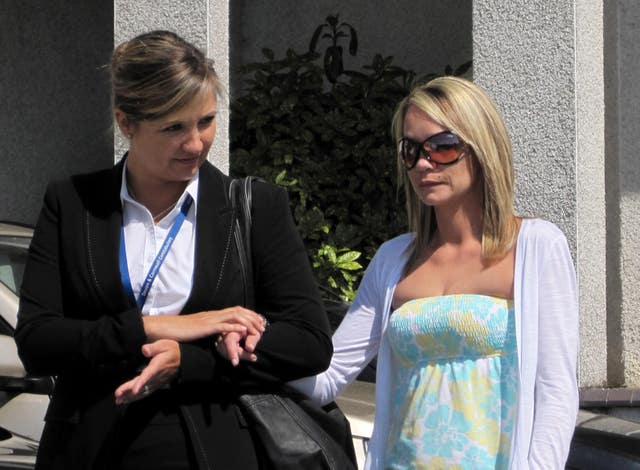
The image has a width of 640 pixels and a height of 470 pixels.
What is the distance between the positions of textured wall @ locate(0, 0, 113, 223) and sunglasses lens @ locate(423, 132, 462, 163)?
743 centimetres

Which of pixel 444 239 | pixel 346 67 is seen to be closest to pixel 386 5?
pixel 346 67

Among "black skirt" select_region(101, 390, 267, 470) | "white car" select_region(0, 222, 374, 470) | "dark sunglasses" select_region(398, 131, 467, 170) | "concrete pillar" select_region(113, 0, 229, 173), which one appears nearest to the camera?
"black skirt" select_region(101, 390, 267, 470)

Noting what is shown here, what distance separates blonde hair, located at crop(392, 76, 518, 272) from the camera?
272 cm

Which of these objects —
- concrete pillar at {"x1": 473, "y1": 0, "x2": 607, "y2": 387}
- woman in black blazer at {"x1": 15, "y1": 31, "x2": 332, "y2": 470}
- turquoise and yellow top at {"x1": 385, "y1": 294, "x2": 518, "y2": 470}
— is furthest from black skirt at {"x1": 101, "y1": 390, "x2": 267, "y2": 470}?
concrete pillar at {"x1": 473, "y1": 0, "x2": 607, "y2": 387}

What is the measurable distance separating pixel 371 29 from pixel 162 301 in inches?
280

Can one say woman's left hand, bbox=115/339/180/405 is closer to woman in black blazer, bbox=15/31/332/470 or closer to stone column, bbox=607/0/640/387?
woman in black blazer, bbox=15/31/332/470

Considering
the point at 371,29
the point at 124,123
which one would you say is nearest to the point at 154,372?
the point at 124,123

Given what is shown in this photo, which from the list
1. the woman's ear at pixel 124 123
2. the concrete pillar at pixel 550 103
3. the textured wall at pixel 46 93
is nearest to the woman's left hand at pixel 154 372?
the woman's ear at pixel 124 123

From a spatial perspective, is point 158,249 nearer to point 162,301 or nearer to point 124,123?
point 162,301

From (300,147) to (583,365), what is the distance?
3.16 meters

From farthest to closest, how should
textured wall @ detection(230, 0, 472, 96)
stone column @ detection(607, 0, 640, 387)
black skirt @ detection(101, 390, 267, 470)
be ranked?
textured wall @ detection(230, 0, 472, 96) → stone column @ detection(607, 0, 640, 387) → black skirt @ detection(101, 390, 267, 470)

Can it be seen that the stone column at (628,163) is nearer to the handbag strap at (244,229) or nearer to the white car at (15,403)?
the white car at (15,403)

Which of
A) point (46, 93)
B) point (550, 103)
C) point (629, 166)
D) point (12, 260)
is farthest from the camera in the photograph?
point (46, 93)

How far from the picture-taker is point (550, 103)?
605 cm
